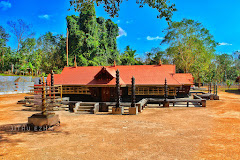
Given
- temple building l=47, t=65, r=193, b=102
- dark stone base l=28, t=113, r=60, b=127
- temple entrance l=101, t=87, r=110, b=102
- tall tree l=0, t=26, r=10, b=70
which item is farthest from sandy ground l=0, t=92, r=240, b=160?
tall tree l=0, t=26, r=10, b=70

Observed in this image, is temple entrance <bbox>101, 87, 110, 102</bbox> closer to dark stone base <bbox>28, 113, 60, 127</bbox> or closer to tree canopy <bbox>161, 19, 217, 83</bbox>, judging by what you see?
dark stone base <bbox>28, 113, 60, 127</bbox>

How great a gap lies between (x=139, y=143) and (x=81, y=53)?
110 feet

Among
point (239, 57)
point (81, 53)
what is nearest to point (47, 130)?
point (81, 53)

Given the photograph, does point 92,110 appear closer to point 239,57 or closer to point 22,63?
point 22,63

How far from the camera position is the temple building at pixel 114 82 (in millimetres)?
19047

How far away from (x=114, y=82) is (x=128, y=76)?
2.62 metres

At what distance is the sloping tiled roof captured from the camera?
63.4 feet

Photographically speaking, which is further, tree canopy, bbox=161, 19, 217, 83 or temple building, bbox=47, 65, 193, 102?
tree canopy, bbox=161, 19, 217, 83

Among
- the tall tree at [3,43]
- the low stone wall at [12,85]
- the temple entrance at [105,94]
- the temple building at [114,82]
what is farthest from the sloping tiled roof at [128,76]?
the tall tree at [3,43]

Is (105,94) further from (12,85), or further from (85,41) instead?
(85,41)

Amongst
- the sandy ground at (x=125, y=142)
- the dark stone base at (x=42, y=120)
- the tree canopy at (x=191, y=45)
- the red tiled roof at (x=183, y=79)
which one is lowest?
the sandy ground at (x=125, y=142)

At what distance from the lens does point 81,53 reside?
3884 cm

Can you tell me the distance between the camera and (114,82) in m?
18.5

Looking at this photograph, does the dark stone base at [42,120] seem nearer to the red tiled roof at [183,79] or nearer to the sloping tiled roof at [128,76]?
the sloping tiled roof at [128,76]
